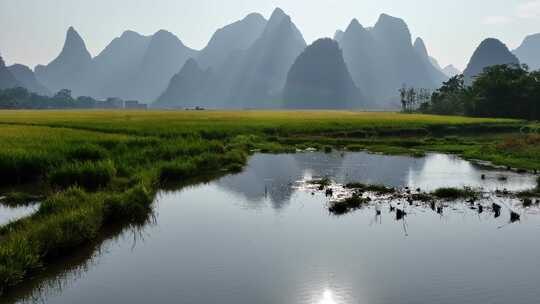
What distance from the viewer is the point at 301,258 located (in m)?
10.3

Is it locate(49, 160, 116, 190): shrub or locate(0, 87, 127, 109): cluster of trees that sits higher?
locate(0, 87, 127, 109): cluster of trees

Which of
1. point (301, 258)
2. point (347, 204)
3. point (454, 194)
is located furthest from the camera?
point (454, 194)

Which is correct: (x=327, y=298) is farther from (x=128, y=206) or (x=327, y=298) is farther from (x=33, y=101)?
(x=33, y=101)

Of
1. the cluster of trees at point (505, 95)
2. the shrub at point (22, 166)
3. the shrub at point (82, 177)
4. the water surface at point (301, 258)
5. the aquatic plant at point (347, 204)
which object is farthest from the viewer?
the cluster of trees at point (505, 95)

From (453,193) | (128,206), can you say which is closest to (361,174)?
(453,193)

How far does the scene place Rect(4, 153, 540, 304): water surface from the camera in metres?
8.48

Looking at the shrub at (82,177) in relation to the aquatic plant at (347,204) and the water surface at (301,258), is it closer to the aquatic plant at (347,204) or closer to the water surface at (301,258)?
A: the water surface at (301,258)

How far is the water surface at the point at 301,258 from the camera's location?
8477 millimetres

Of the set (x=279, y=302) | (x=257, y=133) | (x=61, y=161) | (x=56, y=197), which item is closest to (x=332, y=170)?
(x=61, y=161)

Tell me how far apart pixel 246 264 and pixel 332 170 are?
14.8 metres

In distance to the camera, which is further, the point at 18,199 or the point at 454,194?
the point at 454,194

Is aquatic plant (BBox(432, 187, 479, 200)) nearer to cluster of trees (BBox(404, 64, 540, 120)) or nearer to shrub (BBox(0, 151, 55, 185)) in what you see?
shrub (BBox(0, 151, 55, 185))

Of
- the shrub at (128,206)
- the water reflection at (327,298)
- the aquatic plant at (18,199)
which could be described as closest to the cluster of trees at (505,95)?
the shrub at (128,206)

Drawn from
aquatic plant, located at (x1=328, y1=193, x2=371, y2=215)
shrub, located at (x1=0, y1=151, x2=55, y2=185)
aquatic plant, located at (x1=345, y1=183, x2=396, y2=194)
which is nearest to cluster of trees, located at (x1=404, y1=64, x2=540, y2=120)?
aquatic plant, located at (x1=345, y1=183, x2=396, y2=194)
